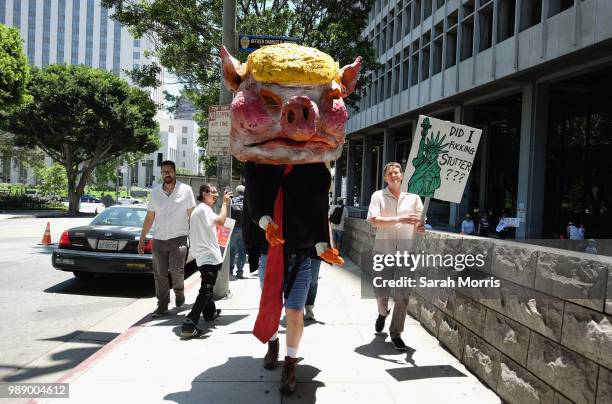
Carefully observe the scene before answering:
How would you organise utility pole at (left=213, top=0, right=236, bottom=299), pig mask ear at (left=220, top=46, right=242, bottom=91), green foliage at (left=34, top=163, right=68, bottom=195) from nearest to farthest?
pig mask ear at (left=220, top=46, right=242, bottom=91) < utility pole at (left=213, top=0, right=236, bottom=299) < green foliage at (left=34, top=163, right=68, bottom=195)

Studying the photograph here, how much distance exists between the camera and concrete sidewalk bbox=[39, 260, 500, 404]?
374cm

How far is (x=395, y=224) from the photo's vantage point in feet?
16.0

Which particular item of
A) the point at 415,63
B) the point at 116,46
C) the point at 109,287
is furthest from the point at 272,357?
the point at 116,46

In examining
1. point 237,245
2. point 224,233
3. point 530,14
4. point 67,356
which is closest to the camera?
point 67,356

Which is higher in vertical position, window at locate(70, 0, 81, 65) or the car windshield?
window at locate(70, 0, 81, 65)

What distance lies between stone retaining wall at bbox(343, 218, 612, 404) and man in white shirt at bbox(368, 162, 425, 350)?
43cm

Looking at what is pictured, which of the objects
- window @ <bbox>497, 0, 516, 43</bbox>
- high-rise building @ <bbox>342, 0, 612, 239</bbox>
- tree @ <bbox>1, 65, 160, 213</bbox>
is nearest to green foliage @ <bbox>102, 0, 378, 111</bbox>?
high-rise building @ <bbox>342, 0, 612, 239</bbox>

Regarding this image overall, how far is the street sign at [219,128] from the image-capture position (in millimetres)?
6938

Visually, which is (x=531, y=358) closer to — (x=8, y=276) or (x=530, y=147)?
(x=8, y=276)

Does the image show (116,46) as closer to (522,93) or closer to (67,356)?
(522,93)

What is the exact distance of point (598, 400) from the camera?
2566 millimetres

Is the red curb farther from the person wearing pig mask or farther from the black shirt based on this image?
the black shirt

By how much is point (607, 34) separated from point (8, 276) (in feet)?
51.4

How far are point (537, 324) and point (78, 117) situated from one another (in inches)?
1364
